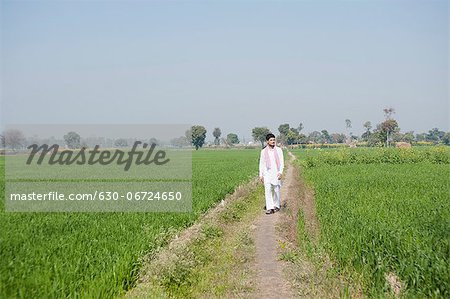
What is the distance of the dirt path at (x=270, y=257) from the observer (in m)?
5.21

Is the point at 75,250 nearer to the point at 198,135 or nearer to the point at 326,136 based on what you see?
the point at 198,135

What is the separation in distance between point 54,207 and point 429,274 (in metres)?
9.70

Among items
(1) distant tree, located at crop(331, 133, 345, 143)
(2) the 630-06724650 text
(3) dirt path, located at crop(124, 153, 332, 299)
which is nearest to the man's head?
(3) dirt path, located at crop(124, 153, 332, 299)

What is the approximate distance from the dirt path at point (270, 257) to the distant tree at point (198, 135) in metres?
113

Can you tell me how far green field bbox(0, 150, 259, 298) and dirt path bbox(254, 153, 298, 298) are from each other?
1854mm

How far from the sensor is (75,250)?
5.73 metres

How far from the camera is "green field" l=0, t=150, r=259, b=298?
438cm

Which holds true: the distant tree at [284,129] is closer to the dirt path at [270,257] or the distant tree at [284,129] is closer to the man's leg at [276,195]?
the man's leg at [276,195]

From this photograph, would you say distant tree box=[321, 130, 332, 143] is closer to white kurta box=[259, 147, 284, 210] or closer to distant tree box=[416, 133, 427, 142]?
distant tree box=[416, 133, 427, 142]

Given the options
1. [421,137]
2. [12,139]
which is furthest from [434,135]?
[12,139]

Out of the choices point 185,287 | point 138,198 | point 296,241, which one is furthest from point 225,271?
point 138,198

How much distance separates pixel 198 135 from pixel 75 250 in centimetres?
11893

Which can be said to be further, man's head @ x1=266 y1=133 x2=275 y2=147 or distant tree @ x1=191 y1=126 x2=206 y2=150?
distant tree @ x1=191 y1=126 x2=206 y2=150

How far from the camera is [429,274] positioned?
459 centimetres
